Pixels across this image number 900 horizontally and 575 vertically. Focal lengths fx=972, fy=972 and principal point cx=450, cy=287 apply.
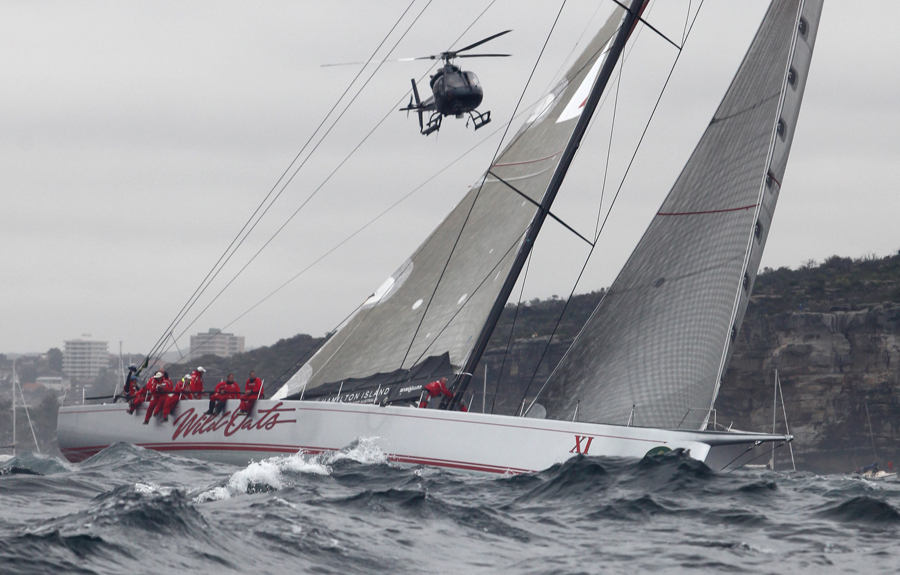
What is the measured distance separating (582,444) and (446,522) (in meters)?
3.66

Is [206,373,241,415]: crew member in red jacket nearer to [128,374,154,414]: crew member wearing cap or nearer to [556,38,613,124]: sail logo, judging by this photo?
[128,374,154,414]: crew member wearing cap

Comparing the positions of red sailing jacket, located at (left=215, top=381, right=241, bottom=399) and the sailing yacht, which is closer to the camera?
the sailing yacht

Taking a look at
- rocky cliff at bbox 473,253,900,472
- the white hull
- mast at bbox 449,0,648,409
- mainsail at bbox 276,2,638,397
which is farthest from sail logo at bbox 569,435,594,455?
rocky cliff at bbox 473,253,900,472

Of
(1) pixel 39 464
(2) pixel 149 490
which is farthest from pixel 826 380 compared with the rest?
(2) pixel 149 490

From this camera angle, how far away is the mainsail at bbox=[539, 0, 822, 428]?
37.1 feet

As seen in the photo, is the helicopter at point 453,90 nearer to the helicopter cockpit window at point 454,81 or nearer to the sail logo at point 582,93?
the helicopter cockpit window at point 454,81

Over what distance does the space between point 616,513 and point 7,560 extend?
188 inches

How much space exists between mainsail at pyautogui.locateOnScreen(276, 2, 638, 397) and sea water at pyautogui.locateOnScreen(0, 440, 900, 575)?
2965 millimetres

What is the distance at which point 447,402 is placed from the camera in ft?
41.9

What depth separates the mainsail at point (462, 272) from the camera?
44.0ft

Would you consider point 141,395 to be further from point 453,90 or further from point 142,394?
point 453,90

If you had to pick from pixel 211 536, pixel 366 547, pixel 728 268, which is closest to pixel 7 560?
pixel 211 536

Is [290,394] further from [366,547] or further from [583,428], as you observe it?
[366,547]

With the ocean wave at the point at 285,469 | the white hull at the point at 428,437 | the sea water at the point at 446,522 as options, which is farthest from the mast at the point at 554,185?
the sea water at the point at 446,522
